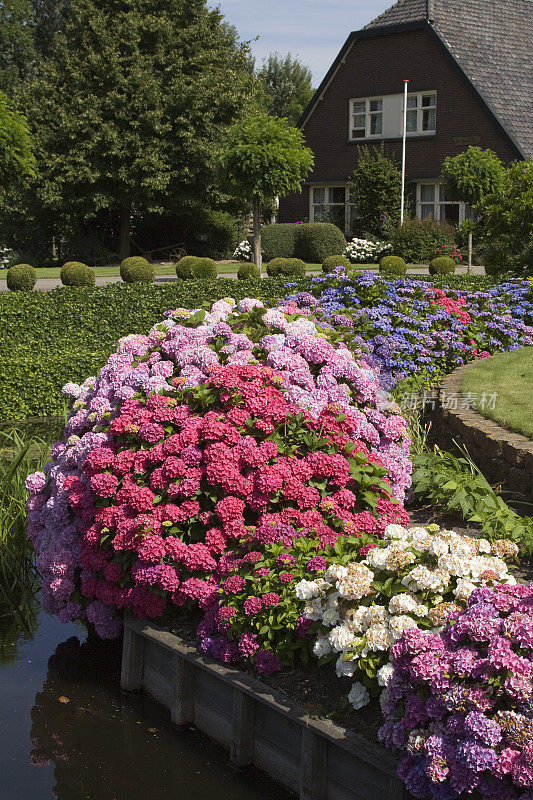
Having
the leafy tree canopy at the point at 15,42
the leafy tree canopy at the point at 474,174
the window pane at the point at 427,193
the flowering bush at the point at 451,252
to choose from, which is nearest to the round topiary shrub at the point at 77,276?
the leafy tree canopy at the point at 474,174

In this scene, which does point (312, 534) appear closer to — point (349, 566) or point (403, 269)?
point (349, 566)

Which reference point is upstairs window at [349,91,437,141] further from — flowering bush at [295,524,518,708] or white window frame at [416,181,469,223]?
flowering bush at [295,524,518,708]

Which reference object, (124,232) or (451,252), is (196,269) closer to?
(451,252)

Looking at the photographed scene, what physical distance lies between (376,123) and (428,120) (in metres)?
2.42

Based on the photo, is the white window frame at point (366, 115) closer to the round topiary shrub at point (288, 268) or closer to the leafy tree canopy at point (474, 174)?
the leafy tree canopy at point (474, 174)

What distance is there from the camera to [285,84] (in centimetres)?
6294

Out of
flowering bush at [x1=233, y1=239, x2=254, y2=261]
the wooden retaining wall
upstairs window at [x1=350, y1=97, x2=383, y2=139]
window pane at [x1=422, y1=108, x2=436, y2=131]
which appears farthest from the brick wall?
the wooden retaining wall

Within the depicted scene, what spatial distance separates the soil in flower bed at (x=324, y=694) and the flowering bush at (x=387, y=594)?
0.12 m

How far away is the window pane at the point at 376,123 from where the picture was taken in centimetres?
3541

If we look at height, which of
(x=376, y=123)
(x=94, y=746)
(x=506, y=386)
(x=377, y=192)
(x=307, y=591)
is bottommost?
(x=94, y=746)

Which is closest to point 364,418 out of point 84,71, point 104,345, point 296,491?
point 296,491

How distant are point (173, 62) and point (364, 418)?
101 feet

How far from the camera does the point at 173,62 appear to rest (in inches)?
1308

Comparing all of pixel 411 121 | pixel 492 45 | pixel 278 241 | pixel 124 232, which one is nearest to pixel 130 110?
pixel 124 232
